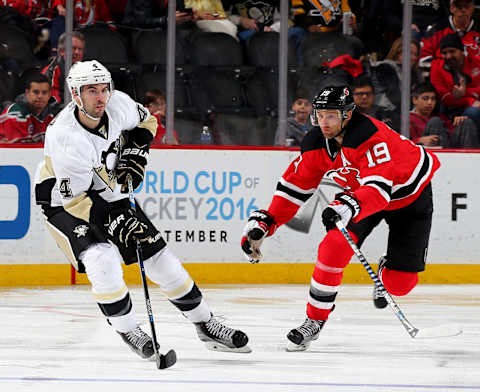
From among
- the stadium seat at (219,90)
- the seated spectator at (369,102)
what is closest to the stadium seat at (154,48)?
the stadium seat at (219,90)

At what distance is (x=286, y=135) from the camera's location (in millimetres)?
6582

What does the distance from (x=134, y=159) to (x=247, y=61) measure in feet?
9.44

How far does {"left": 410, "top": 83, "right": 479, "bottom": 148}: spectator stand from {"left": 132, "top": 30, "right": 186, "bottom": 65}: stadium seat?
4.96 feet

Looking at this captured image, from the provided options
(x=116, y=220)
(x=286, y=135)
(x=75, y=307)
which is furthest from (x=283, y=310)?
(x=116, y=220)

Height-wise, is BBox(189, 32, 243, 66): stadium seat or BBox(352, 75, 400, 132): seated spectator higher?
BBox(189, 32, 243, 66): stadium seat

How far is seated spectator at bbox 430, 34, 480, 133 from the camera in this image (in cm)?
674

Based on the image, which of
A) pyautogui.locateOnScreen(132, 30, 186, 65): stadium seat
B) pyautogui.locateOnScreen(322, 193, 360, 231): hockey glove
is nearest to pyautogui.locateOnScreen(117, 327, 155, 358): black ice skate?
pyautogui.locateOnScreen(322, 193, 360, 231): hockey glove

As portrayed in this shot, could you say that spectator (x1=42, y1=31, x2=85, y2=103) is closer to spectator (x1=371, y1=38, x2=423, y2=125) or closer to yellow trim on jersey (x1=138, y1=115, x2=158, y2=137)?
spectator (x1=371, y1=38, x2=423, y2=125)

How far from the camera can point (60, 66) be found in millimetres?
6312

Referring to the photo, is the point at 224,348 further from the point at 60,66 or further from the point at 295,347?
the point at 60,66

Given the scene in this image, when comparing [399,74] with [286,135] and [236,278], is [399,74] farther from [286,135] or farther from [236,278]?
[236,278]

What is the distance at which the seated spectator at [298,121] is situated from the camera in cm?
655

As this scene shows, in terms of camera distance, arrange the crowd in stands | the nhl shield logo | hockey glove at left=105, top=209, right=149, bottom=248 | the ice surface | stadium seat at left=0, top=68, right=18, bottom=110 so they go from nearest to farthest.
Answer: the ice surface, hockey glove at left=105, top=209, right=149, bottom=248, the nhl shield logo, stadium seat at left=0, top=68, right=18, bottom=110, the crowd in stands

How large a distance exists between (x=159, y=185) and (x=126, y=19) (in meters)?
1.03
